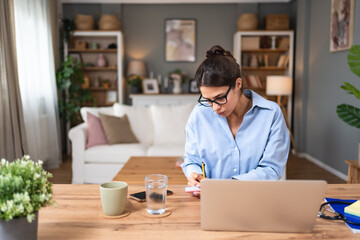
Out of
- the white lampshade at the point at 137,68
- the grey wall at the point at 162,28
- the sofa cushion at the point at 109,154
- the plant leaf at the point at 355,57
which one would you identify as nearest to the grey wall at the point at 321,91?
the plant leaf at the point at 355,57

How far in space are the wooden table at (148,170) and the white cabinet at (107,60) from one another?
298 centimetres

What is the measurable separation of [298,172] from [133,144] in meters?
2.20

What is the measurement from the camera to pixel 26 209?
31.5 inches

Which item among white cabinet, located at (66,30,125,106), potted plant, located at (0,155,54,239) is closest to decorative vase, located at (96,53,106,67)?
white cabinet, located at (66,30,125,106)

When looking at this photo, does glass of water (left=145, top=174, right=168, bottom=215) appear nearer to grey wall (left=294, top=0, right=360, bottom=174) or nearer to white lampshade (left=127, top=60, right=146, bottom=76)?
grey wall (left=294, top=0, right=360, bottom=174)

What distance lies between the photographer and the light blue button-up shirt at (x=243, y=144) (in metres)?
1.39

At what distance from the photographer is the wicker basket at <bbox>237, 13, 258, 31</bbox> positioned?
237 inches

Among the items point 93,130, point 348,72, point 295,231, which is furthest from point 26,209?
point 348,72

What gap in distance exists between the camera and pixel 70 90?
18.4 ft

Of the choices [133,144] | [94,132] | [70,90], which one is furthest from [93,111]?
[70,90]

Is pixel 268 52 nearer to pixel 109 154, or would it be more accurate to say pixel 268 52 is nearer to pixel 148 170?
pixel 109 154

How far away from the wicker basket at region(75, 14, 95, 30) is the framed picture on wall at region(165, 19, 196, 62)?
1.39m

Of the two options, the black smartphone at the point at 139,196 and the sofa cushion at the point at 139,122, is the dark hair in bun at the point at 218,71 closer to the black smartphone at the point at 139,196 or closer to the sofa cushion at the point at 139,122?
the black smartphone at the point at 139,196

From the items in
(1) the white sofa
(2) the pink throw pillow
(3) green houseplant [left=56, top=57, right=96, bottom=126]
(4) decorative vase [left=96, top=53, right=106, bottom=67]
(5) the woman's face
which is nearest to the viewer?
(5) the woman's face
